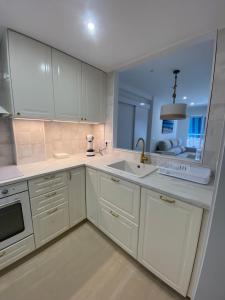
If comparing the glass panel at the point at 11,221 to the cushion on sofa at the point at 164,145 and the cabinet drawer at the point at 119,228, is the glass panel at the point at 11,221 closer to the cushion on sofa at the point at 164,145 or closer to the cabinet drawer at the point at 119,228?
the cabinet drawer at the point at 119,228

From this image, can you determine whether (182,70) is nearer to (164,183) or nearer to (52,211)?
(164,183)

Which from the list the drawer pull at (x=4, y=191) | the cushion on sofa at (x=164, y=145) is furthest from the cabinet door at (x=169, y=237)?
the cushion on sofa at (x=164, y=145)

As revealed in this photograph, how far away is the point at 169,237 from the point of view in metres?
1.11

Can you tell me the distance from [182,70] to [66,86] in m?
1.92

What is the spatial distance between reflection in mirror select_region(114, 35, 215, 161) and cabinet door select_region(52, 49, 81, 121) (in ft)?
2.71

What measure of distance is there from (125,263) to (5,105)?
2168 mm

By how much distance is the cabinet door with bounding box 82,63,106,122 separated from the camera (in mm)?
1966

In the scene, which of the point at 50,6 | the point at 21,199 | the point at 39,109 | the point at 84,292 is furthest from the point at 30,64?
the point at 84,292

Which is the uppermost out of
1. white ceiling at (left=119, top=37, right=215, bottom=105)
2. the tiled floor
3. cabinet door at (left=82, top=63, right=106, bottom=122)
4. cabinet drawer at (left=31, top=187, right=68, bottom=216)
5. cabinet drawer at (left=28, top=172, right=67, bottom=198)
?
white ceiling at (left=119, top=37, right=215, bottom=105)

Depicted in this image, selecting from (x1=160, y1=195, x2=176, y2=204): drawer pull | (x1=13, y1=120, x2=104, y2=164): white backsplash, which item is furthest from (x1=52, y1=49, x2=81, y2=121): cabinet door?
(x1=160, y1=195, x2=176, y2=204): drawer pull

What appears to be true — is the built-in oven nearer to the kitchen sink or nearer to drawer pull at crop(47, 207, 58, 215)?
drawer pull at crop(47, 207, 58, 215)

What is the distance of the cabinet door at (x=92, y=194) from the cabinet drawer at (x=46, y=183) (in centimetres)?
31

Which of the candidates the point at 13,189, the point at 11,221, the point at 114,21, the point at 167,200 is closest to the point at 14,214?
the point at 11,221

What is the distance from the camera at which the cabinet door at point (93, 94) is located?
6.45 feet
